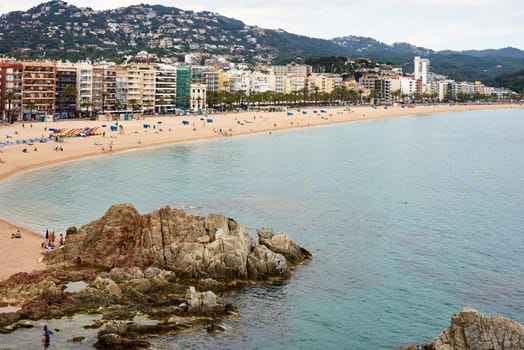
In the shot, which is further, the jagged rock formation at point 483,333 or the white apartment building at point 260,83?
the white apartment building at point 260,83

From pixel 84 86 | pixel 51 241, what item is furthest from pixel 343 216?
pixel 84 86

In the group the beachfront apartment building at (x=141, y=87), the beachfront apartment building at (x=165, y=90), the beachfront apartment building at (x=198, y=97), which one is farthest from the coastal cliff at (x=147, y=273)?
the beachfront apartment building at (x=198, y=97)

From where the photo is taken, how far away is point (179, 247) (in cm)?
2541

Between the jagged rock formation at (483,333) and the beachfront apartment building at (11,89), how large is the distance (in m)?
74.0

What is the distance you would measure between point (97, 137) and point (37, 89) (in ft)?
76.5

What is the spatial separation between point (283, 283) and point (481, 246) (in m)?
11.4

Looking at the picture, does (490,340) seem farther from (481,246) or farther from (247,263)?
(481,246)

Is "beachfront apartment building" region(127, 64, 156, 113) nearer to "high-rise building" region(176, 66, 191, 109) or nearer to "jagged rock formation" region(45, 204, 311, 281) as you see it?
"high-rise building" region(176, 66, 191, 109)

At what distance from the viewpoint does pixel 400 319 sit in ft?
71.4

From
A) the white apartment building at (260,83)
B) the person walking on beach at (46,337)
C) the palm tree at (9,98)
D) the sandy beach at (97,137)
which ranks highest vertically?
the white apartment building at (260,83)

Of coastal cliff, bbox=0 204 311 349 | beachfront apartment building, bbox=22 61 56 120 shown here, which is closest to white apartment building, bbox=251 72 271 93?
beachfront apartment building, bbox=22 61 56 120

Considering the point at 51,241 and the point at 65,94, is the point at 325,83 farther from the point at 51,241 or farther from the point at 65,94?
the point at 51,241

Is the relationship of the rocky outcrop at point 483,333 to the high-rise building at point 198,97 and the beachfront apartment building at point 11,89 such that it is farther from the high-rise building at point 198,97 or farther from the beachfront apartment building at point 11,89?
the high-rise building at point 198,97

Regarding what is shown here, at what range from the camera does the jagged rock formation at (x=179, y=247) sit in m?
24.8
